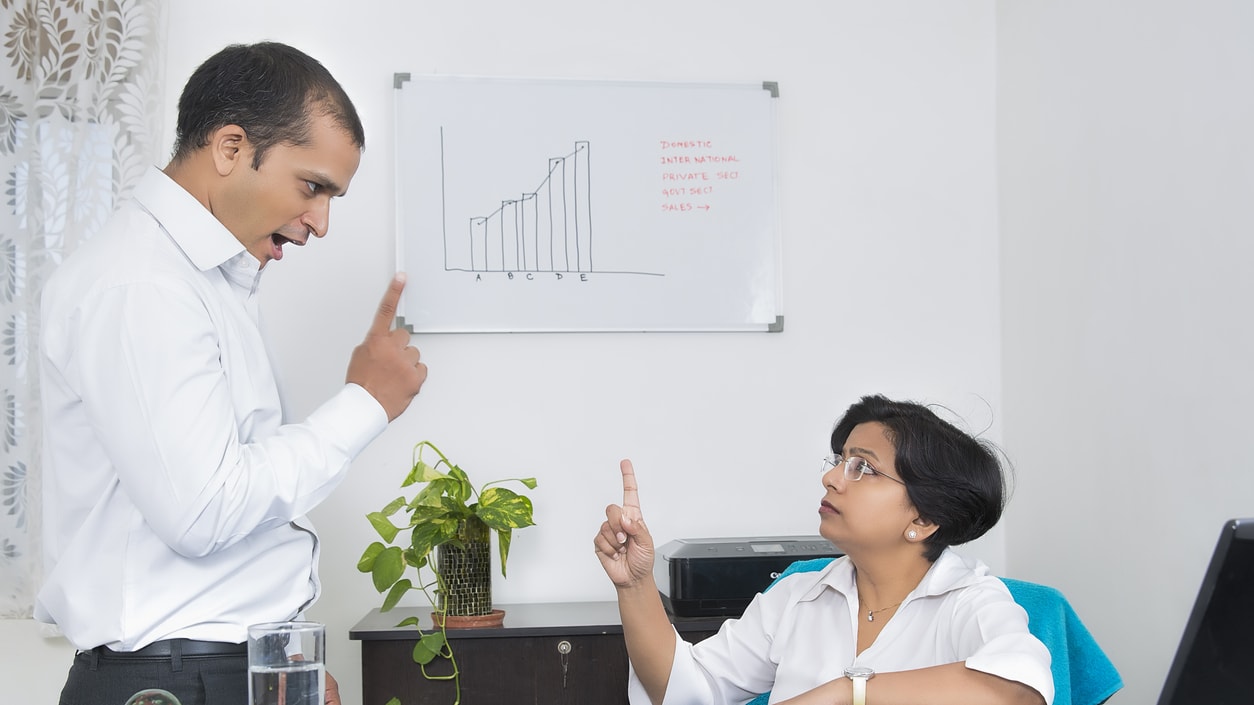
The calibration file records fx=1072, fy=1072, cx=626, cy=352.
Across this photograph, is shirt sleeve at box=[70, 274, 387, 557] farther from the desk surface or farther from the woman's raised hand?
the desk surface

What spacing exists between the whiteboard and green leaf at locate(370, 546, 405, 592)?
65cm

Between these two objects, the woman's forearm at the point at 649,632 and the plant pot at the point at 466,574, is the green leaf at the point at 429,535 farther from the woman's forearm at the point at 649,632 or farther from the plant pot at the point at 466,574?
the woman's forearm at the point at 649,632

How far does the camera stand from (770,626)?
72.7 inches

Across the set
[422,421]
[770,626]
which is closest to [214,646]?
[770,626]

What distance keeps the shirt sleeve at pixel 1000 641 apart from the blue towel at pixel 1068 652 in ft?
0.38

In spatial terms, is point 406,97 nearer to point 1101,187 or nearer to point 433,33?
point 433,33

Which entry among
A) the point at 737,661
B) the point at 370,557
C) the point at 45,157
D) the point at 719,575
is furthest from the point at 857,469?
the point at 45,157

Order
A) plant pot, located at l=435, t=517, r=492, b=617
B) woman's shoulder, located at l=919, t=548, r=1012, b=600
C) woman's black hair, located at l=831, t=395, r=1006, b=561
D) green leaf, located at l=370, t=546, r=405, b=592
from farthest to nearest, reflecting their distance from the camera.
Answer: plant pot, located at l=435, t=517, r=492, b=617 < green leaf, located at l=370, t=546, r=405, b=592 < woman's black hair, located at l=831, t=395, r=1006, b=561 < woman's shoulder, located at l=919, t=548, r=1012, b=600

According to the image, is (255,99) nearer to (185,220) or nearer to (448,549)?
(185,220)

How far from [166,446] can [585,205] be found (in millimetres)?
1638

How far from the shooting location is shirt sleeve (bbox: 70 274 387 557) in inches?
48.9

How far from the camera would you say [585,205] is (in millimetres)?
2746

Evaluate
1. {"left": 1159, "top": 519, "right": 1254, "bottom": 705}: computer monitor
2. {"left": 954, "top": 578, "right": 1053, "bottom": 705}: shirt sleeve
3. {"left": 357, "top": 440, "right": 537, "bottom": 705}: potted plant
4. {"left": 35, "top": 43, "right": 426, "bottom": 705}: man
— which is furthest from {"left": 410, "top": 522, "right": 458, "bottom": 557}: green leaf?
{"left": 1159, "top": 519, "right": 1254, "bottom": 705}: computer monitor

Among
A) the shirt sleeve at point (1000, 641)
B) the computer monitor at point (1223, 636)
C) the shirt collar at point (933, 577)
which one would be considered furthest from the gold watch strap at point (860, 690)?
the computer monitor at point (1223, 636)
